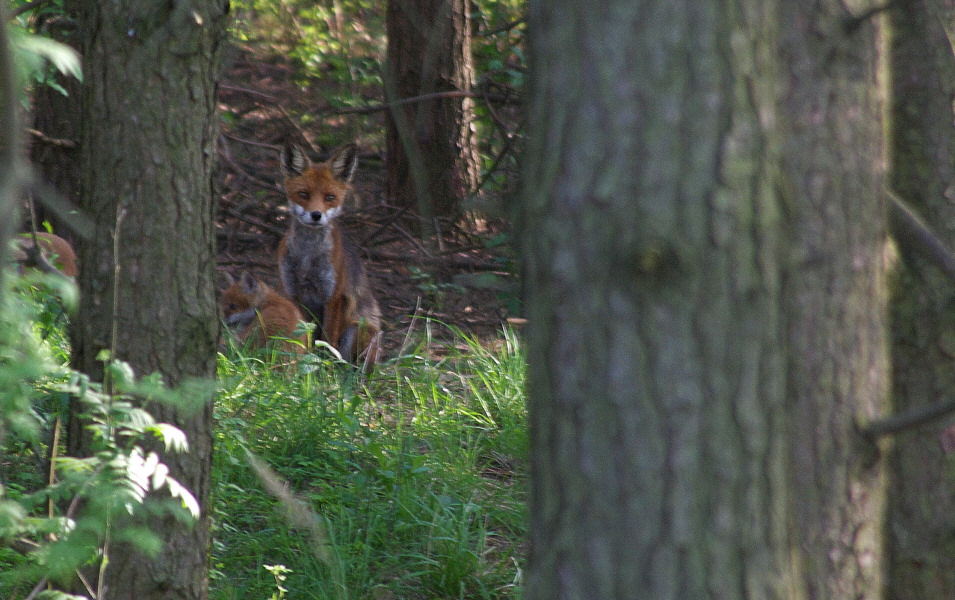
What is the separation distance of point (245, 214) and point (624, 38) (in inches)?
381

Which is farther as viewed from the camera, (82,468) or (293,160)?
(293,160)

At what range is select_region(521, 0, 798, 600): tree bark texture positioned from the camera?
1691mm

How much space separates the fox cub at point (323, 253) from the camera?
28.5ft

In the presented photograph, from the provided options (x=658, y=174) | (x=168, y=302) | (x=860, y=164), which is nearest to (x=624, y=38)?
(x=658, y=174)

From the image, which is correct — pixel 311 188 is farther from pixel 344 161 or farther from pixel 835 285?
pixel 835 285

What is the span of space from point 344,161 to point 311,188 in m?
0.49

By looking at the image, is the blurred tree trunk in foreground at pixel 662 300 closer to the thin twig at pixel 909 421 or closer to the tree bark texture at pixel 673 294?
the tree bark texture at pixel 673 294

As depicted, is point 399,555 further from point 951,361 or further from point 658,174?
point 658,174

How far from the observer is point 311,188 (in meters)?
8.73

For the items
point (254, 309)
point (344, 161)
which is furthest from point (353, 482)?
point (344, 161)

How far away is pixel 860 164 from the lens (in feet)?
6.33

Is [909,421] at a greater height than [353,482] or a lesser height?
greater

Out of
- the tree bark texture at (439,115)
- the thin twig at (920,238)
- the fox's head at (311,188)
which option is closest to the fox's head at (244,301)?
the fox's head at (311,188)

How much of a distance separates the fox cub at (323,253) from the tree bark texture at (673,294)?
22.7 feet
